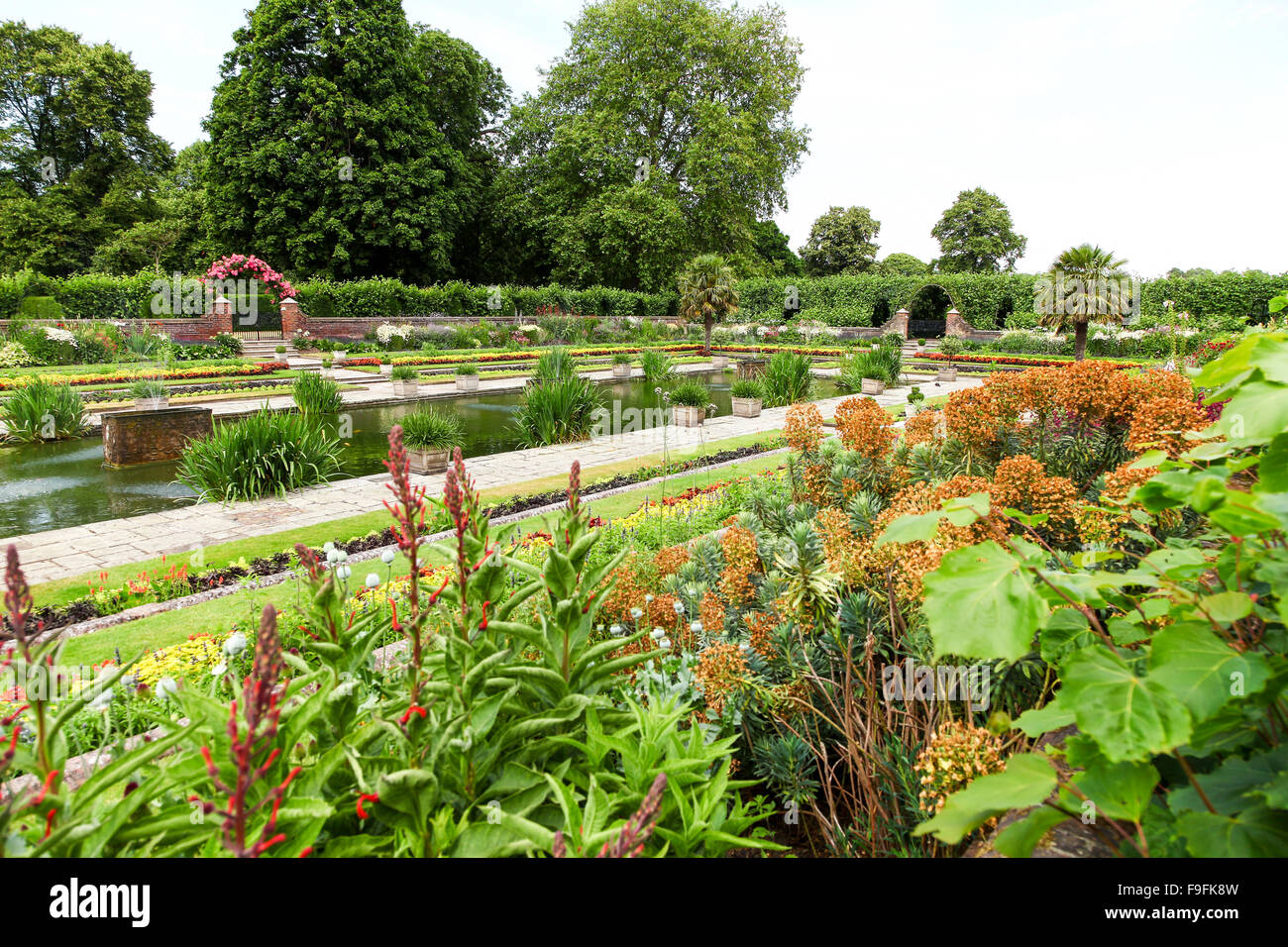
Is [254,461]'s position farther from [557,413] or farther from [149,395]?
[149,395]

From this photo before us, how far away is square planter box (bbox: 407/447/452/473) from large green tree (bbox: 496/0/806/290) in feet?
95.6

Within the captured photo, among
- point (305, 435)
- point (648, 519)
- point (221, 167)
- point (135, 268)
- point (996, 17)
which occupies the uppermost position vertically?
point (221, 167)

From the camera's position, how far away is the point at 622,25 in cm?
3634

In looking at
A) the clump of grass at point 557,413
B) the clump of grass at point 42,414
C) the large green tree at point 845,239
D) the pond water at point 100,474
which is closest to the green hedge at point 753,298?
the clump of grass at point 42,414

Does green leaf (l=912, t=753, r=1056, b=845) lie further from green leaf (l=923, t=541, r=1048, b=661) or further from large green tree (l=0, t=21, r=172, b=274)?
large green tree (l=0, t=21, r=172, b=274)

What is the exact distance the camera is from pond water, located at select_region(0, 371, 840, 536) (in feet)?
24.2

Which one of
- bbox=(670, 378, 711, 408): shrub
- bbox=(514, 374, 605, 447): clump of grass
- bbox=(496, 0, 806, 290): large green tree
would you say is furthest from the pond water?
bbox=(496, 0, 806, 290): large green tree

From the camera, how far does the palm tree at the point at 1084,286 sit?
20766 mm

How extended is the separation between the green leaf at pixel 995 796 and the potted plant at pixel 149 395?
52.3 ft

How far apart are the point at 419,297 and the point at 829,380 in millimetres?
19071

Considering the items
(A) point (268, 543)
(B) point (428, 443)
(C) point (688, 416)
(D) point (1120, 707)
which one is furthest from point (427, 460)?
(D) point (1120, 707)

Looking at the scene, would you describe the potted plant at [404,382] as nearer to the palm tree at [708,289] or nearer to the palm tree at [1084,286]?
the palm tree at [708,289]
